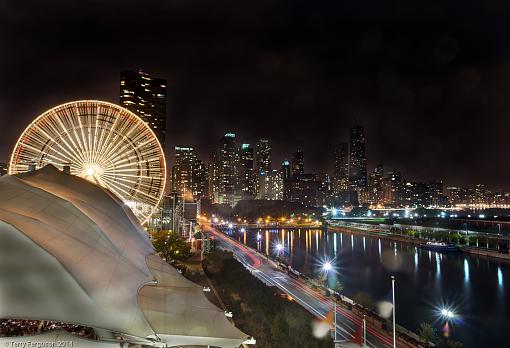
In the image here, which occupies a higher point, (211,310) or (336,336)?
(211,310)

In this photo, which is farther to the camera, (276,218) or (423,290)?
(276,218)

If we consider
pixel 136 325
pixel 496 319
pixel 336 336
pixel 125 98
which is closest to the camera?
pixel 136 325

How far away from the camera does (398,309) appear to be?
33.7 meters

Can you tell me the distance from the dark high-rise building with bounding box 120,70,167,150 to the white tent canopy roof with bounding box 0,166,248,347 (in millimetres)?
131304

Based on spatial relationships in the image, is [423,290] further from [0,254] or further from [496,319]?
[0,254]

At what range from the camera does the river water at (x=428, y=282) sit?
100 ft

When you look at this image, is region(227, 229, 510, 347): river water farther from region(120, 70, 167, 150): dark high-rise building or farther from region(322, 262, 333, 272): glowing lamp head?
region(120, 70, 167, 150): dark high-rise building

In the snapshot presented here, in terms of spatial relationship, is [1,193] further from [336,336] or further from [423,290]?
[423,290]

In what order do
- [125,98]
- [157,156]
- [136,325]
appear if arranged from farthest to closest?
[125,98]
[157,156]
[136,325]

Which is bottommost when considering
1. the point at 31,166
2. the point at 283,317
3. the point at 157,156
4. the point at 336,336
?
the point at 336,336

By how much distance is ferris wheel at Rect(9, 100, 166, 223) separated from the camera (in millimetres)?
25375

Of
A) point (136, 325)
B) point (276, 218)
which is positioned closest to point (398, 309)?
point (136, 325)

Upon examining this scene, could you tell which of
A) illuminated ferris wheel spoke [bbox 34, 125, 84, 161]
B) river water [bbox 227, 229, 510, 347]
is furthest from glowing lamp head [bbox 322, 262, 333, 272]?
illuminated ferris wheel spoke [bbox 34, 125, 84, 161]

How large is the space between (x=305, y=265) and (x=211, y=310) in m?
44.6
